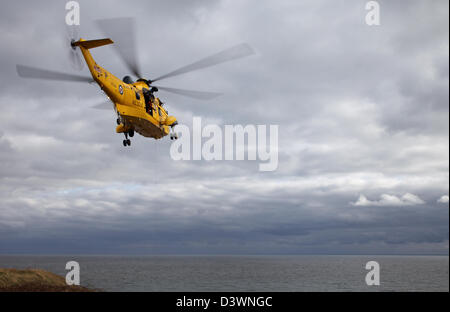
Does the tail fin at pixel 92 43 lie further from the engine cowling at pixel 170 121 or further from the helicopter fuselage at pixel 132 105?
the engine cowling at pixel 170 121

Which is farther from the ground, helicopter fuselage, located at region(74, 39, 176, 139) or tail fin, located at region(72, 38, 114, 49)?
tail fin, located at region(72, 38, 114, 49)

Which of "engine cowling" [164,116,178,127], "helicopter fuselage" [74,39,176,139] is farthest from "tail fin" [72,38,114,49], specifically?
"engine cowling" [164,116,178,127]

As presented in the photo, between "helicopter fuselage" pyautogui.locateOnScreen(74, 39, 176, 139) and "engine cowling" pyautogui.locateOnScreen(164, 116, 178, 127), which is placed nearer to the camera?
"helicopter fuselage" pyautogui.locateOnScreen(74, 39, 176, 139)

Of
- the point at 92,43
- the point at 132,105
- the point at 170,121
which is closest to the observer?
the point at 92,43

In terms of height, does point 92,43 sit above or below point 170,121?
above

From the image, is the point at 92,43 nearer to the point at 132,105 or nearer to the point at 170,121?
the point at 132,105

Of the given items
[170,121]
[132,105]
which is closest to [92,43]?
[132,105]

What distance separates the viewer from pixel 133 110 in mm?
29828

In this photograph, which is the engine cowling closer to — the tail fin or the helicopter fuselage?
the helicopter fuselage

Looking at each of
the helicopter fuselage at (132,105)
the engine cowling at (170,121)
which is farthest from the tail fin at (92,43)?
the engine cowling at (170,121)

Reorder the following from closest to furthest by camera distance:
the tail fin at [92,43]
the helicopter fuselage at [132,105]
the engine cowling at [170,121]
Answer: the tail fin at [92,43]
the helicopter fuselage at [132,105]
the engine cowling at [170,121]

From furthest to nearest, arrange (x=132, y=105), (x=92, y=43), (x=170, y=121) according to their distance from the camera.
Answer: (x=170, y=121) → (x=132, y=105) → (x=92, y=43)
